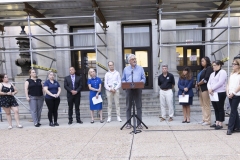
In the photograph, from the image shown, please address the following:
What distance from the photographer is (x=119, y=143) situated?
156 inches

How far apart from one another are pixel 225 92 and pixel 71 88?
4318 millimetres

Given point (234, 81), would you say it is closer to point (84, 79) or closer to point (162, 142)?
point (162, 142)

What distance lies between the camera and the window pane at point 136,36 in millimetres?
9953

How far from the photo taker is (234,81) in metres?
4.38

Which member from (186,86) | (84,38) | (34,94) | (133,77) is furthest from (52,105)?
(84,38)

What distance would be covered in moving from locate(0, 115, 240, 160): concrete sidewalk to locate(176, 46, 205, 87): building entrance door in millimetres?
5078

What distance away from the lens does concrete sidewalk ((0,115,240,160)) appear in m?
3.35

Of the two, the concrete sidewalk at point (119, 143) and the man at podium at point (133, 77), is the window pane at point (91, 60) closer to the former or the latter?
the concrete sidewalk at point (119, 143)

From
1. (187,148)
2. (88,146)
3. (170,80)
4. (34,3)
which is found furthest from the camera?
(34,3)

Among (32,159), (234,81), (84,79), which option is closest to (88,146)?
(32,159)

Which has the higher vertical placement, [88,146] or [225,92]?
[225,92]

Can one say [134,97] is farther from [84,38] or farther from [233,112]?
[84,38]

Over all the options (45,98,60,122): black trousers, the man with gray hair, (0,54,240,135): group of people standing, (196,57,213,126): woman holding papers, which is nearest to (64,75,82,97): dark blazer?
(0,54,240,135): group of people standing

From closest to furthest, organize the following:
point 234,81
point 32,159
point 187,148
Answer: point 32,159 → point 187,148 → point 234,81
